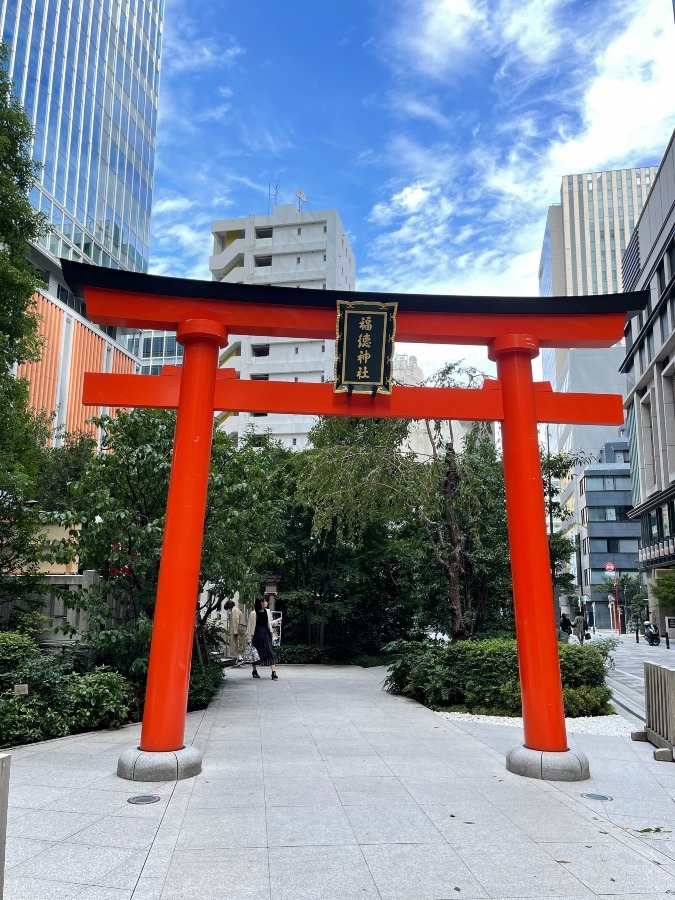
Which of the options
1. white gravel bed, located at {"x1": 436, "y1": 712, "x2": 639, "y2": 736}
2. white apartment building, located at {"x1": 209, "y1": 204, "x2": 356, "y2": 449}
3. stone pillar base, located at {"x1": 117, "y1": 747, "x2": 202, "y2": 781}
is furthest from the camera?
white apartment building, located at {"x1": 209, "y1": 204, "x2": 356, "y2": 449}

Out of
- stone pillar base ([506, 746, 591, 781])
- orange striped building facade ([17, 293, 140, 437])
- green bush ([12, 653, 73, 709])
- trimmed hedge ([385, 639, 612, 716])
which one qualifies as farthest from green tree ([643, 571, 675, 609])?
green bush ([12, 653, 73, 709])

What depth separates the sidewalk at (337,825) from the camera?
396 centimetres

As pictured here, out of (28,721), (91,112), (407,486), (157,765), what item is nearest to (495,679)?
(407,486)

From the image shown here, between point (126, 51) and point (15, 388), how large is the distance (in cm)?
5736

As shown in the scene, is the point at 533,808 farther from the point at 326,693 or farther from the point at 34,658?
→ the point at 326,693

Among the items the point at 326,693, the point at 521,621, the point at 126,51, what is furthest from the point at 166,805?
the point at 126,51

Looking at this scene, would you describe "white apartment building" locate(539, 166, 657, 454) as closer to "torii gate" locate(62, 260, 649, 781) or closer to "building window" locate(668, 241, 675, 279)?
"building window" locate(668, 241, 675, 279)

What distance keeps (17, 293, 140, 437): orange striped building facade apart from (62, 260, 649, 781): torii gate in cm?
3453

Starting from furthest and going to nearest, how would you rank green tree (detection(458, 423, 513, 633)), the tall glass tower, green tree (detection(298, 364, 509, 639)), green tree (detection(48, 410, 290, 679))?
the tall glass tower → green tree (detection(458, 423, 513, 633)) → green tree (detection(298, 364, 509, 639)) → green tree (detection(48, 410, 290, 679))

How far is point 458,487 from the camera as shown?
13.5m

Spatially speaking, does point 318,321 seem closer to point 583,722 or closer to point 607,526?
point 583,722

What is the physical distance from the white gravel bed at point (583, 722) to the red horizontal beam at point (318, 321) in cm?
544

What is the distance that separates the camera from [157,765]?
6.23 meters

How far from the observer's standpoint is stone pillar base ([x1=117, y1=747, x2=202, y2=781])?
622 cm
